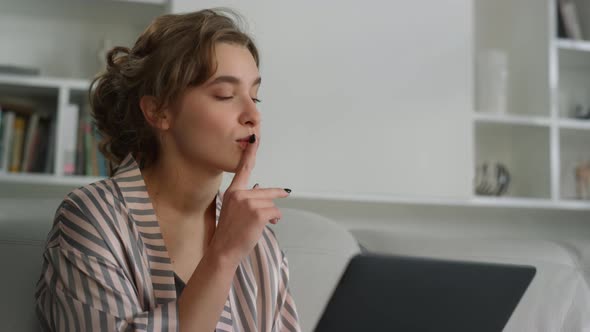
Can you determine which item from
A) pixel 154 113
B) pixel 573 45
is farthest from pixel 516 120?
pixel 154 113

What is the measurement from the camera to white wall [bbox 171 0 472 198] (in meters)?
2.44

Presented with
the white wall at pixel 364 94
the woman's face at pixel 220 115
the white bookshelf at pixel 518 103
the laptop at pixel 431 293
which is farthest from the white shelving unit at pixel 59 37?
the laptop at pixel 431 293

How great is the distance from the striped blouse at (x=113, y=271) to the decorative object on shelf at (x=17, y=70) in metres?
1.34

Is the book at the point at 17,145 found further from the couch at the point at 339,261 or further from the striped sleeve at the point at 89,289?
the striped sleeve at the point at 89,289

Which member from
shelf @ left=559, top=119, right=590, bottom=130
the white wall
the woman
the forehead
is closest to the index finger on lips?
the woman

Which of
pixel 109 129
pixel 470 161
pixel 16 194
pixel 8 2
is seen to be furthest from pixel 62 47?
pixel 470 161

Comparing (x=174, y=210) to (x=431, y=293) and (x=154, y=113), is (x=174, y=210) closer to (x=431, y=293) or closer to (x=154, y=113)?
(x=154, y=113)

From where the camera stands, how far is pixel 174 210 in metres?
1.18

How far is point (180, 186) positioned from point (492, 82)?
1927 millimetres

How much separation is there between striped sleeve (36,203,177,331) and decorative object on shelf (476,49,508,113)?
2.07 m

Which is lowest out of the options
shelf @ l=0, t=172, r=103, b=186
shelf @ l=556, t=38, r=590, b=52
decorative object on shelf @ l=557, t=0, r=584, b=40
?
shelf @ l=0, t=172, r=103, b=186

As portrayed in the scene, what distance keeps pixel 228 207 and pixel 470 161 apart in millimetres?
1753

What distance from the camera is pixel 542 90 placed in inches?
110

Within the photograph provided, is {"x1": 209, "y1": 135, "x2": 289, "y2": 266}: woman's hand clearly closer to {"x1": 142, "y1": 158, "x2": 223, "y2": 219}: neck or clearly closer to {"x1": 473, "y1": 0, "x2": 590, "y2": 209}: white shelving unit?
{"x1": 142, "y1": 158, "x2": 223, "y2": 219}: neck
